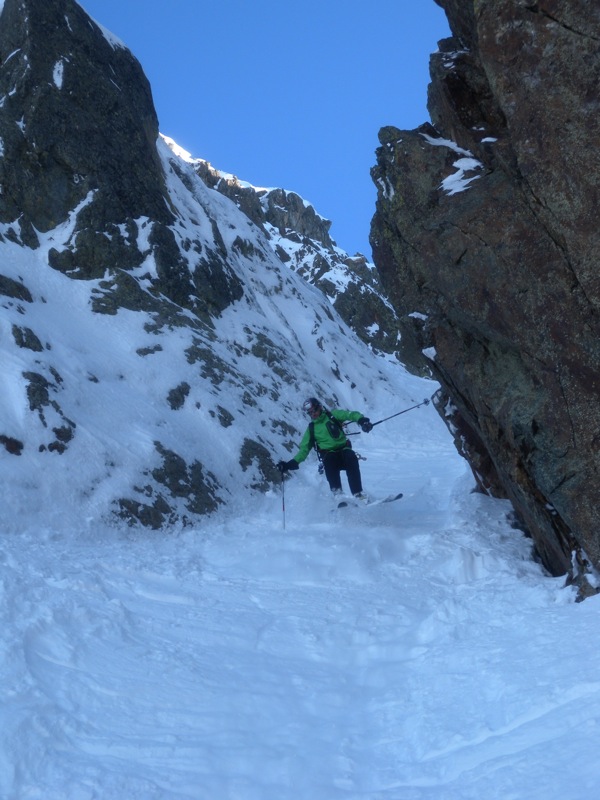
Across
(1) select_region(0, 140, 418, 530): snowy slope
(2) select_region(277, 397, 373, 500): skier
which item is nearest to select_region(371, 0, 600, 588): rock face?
(2) select_region(277, 397, 373, 500): skier

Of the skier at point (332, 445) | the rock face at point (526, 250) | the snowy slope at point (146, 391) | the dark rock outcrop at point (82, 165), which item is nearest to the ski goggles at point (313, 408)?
the skier at point (332, 445)

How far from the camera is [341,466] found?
462 inches

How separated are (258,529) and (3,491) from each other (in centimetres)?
381

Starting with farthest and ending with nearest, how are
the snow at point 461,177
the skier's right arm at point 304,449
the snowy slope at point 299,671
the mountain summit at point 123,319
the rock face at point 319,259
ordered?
the rock face at point 319,259
the mountain summit at point 123,319
the skier's right arm at point 304,449
the snow at point 461,177
the snowy slope at point 299,671

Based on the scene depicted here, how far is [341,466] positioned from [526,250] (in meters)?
5.06

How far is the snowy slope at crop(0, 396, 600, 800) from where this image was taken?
419 cm

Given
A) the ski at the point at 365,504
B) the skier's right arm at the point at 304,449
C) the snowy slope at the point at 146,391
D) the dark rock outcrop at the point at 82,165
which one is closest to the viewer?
the ski at the point at 365,504

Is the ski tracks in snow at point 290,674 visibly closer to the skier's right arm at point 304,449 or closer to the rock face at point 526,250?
the rock face at point 526,250

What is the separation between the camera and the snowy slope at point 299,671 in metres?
4.19

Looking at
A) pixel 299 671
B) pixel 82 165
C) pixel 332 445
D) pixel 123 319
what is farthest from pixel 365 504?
pixel 82 165

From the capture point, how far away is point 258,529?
11.3 meters

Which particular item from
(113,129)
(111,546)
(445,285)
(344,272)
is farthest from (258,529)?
(344,272)

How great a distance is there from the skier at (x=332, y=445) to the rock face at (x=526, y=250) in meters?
2.53

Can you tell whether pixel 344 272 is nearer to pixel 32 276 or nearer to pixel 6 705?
pixel 32 276
